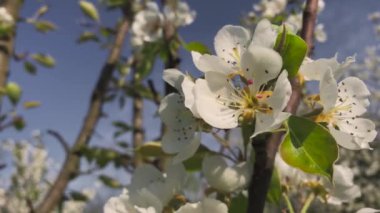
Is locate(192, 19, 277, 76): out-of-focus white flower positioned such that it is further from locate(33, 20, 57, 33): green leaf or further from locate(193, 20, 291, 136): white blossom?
locate(33, 20, 57, 33): green leaf

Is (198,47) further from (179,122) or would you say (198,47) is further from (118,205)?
(118,205)

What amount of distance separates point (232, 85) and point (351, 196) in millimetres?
299

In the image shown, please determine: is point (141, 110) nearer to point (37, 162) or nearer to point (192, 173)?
point (192, 173)

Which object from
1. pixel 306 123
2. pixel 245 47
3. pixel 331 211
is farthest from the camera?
pixel 331 211

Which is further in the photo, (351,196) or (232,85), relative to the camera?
(351,196)

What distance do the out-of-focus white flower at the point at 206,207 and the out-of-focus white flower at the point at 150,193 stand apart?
65 mm

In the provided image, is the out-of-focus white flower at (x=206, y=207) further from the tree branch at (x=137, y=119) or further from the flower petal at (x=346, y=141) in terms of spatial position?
the tree branch at (x=137, y=119)

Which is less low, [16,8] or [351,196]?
[351,196]

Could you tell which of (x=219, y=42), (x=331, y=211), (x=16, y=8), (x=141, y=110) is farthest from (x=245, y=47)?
(x=331, y=211)

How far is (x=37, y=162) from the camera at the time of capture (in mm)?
6285

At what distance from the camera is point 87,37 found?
3264mm

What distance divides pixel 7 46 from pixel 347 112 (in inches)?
82.9

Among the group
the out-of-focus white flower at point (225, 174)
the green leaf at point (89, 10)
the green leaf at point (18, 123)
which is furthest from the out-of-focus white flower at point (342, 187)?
the green leaf at point (89, 10)

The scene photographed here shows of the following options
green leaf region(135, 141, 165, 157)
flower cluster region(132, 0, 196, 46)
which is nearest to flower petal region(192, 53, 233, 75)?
green leaf region(135, 141, 165, 157)
